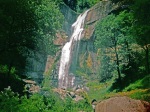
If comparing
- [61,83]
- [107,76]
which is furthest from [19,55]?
[61,83]

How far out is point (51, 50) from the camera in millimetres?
30109

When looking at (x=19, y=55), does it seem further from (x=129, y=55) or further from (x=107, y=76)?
(x=107, y=76)

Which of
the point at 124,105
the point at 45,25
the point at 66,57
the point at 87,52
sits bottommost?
the point at 124,105

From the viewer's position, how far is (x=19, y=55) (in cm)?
2188

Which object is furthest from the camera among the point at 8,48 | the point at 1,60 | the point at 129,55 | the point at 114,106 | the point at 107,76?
the point at 107,76

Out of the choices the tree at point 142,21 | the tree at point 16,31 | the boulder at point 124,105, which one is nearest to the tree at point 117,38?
the tree at point 142,21

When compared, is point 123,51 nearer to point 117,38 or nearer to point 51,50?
point 117,38

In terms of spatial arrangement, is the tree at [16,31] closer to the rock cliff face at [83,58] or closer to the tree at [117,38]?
the tree at [117,38]

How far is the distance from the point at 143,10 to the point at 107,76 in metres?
14.5

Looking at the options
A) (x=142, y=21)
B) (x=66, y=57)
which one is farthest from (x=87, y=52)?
(x=142, y=21)

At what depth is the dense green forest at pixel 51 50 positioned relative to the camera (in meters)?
15.7

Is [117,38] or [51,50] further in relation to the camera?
[117,38]

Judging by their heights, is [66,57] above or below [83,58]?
above

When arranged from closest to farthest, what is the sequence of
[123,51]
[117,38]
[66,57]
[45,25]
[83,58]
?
[45,25], [123,51], [117,38], [83,58], [66,57]
